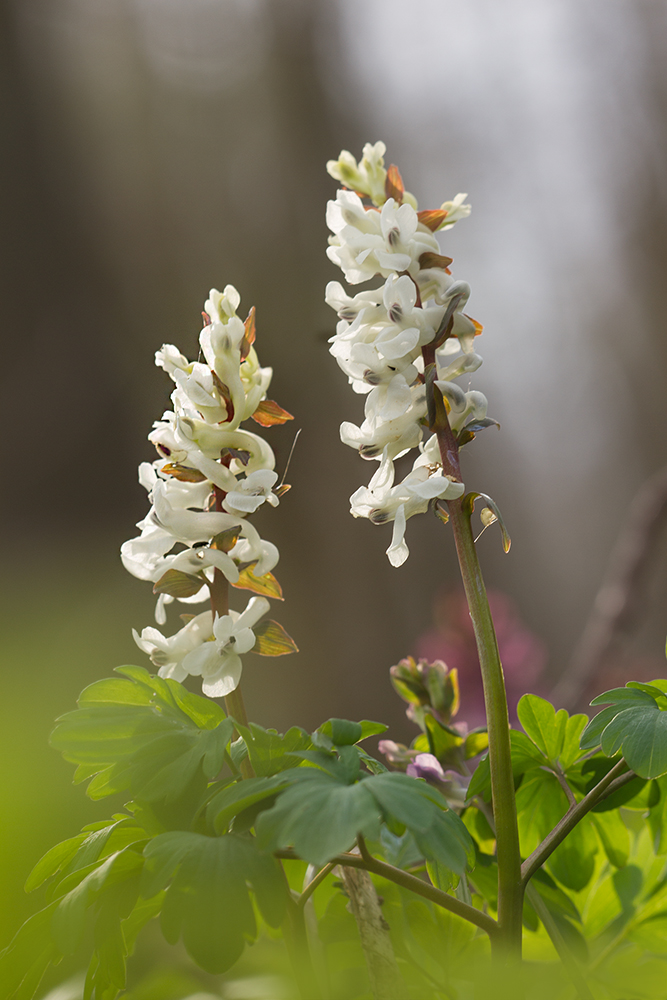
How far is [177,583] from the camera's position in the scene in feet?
1.32

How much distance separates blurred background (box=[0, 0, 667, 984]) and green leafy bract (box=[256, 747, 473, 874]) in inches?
81.3

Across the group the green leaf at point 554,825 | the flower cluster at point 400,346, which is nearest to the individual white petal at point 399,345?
the flower cluster at point 400,346

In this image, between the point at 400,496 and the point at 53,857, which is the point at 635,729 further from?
the point at 53,857

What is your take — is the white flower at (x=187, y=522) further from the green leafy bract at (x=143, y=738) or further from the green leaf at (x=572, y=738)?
the green leaf at (x=572, y=738)

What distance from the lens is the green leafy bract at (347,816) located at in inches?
10.0

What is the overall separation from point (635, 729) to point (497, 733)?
73mm

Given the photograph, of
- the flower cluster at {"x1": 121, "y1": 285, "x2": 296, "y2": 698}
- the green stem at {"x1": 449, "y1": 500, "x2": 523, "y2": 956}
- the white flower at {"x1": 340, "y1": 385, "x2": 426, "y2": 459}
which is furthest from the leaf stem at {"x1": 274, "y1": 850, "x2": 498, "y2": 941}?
the white flower at {"x1": 340, "y1": 385, "x2": 426, "y2": 459}

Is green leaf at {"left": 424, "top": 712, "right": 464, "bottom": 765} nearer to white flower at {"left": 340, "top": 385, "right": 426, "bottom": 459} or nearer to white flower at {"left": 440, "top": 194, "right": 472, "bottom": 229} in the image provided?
white flower at {"left": 340, "top": 385, "right": 426, "bottom": 459}

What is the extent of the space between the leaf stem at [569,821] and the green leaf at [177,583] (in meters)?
0.25

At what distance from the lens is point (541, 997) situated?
0.36 m

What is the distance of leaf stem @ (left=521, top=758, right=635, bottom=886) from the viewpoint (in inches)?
13.0

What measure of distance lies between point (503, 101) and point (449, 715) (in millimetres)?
3100

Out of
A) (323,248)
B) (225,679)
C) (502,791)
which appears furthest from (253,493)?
(323,248)

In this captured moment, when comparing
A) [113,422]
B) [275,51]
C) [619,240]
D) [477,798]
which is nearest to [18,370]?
[113,422]
